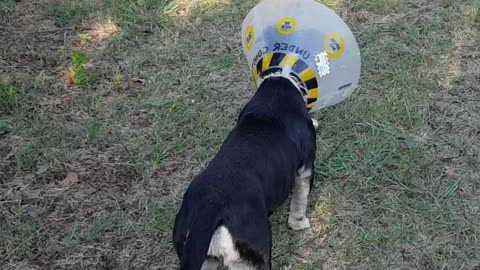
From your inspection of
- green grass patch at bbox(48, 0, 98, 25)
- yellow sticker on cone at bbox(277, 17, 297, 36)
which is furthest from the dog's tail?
green grass patch at bbox(48, 0, 98, 25)

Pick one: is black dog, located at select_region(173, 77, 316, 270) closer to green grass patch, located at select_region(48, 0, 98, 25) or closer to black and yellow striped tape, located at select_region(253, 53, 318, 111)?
black and yellow striped tape, located at select_region(253, 53, 318, 111)

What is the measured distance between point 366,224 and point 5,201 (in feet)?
7.15

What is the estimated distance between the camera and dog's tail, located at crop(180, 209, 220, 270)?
2639 millimetres

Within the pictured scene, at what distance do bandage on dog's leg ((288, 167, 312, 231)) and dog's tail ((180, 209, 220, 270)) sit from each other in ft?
2.67

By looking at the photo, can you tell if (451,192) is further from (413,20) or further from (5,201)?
(5,201)

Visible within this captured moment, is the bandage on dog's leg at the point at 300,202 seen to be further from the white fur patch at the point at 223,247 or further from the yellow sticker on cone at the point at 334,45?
the white fur patch at the point at 223,247

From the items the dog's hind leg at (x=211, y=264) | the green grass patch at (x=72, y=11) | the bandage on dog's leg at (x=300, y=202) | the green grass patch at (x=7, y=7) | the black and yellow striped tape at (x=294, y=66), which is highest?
the black and yellow striped tape at (x=294, y=66)

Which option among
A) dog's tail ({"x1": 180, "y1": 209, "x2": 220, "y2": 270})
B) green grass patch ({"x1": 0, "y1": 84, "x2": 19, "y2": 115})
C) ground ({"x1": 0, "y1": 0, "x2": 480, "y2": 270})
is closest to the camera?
dog's tail ({"x1": 180, "y1": 209, "x2": 220, "y2": 270})

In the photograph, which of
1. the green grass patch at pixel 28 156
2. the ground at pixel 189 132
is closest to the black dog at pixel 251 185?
the ground at pixel 189 132

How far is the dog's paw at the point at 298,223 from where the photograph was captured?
Result: 3.68 meters

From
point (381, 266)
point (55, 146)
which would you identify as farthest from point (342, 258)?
point (55, 146)

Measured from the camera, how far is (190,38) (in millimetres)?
5152

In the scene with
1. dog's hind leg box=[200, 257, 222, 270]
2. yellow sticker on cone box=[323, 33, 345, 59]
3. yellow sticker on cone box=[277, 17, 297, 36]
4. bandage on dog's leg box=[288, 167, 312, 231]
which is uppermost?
yellow sticker on cone box=[277, 17, 297, 36]

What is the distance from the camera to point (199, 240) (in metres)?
2.68
